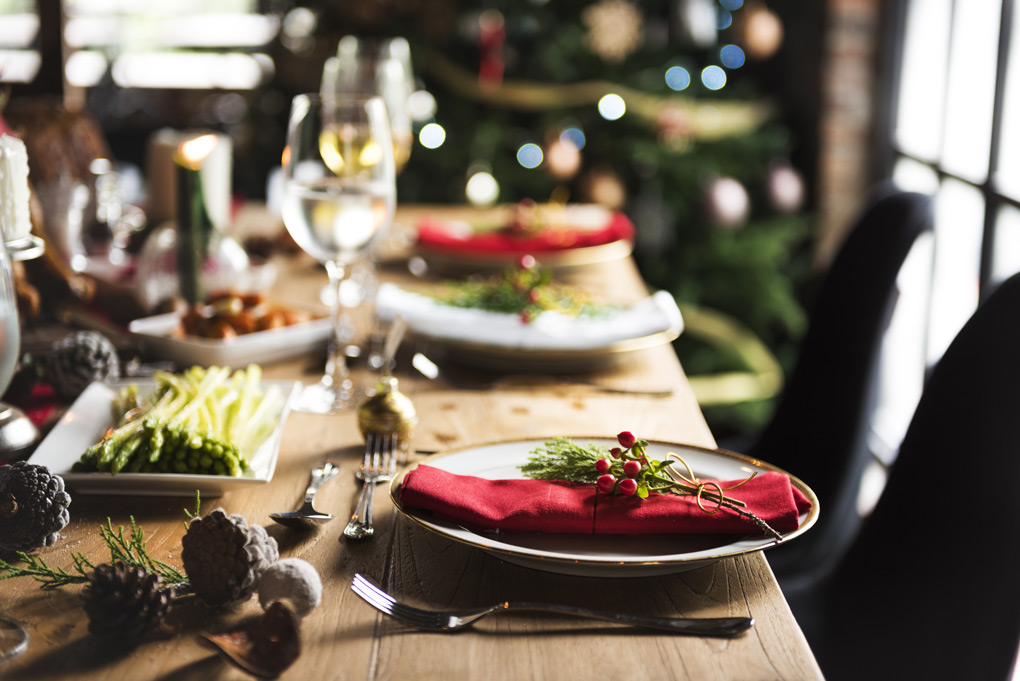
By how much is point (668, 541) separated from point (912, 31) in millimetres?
2723

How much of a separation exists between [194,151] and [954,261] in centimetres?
200

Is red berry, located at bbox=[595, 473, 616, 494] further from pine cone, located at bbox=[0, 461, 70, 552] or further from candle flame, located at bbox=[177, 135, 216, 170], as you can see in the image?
candle flame, located at bbox=[177, 135, 216, 170]

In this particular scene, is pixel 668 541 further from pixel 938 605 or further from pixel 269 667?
pixel 938 605

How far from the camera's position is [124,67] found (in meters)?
→ 4.23

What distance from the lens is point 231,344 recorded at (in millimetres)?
1077

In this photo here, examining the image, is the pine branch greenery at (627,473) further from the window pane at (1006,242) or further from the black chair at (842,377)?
the window pane at (1006,242)

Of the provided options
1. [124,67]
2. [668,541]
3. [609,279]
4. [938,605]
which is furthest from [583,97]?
[668,541]

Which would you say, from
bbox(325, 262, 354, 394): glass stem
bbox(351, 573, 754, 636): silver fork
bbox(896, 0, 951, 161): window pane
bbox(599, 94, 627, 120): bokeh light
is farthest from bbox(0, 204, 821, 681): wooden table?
bbox(599, 94, 627, 120): bokeh light

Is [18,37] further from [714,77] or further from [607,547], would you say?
→ [607,547]

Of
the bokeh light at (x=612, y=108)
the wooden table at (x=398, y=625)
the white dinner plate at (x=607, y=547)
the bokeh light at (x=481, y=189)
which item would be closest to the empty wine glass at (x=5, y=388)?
the wooden table at (x=398, y=625)

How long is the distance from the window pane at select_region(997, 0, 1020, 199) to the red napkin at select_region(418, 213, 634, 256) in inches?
35.1

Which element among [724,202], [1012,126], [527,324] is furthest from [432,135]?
[527,324]

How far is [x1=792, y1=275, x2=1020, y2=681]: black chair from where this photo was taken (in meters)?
0.86

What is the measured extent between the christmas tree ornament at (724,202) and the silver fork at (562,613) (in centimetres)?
259
